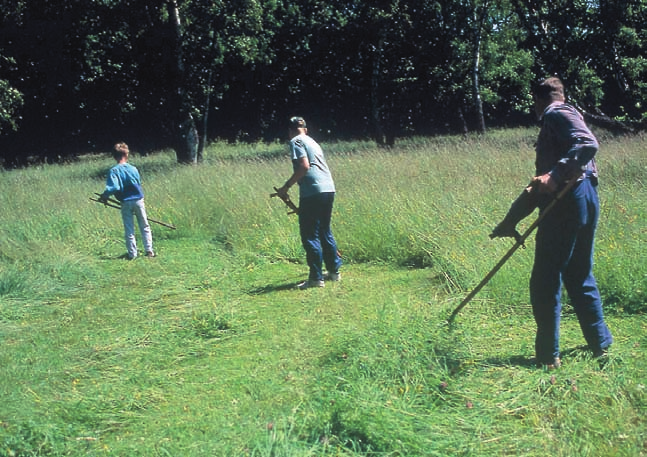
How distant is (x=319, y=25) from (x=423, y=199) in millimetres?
20936

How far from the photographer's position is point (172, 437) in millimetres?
4062

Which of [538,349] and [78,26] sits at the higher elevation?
[78,26]

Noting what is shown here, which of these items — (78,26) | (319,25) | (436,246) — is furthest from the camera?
(319,25)

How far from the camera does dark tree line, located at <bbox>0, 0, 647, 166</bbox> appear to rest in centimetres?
2164

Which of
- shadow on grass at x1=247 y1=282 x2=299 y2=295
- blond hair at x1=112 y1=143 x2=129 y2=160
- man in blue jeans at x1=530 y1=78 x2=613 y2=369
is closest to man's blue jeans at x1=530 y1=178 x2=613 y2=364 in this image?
man in blue jeans at x1=530 y1=78 x2=613 y2=369

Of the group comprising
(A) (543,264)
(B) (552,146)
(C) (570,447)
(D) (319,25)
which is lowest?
(C) (570,447)

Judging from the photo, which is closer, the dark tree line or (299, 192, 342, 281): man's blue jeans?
(299, 192, 342, 281): man's blue jeans

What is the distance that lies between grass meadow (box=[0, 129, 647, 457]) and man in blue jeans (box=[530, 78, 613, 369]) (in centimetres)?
22

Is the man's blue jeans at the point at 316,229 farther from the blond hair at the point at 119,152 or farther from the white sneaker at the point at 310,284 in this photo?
the blond hair at the point at 119,152

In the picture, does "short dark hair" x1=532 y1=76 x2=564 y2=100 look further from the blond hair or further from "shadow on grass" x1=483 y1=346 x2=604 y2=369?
the blond hair

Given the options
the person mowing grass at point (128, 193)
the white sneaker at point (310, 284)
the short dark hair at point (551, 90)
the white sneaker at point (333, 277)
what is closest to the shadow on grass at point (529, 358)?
the short dark hair at point (551, 90)

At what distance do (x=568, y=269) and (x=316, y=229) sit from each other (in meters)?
3.52

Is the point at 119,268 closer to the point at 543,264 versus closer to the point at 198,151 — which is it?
the point at 543,264

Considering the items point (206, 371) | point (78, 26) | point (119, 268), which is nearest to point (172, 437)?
point (206, 371)
